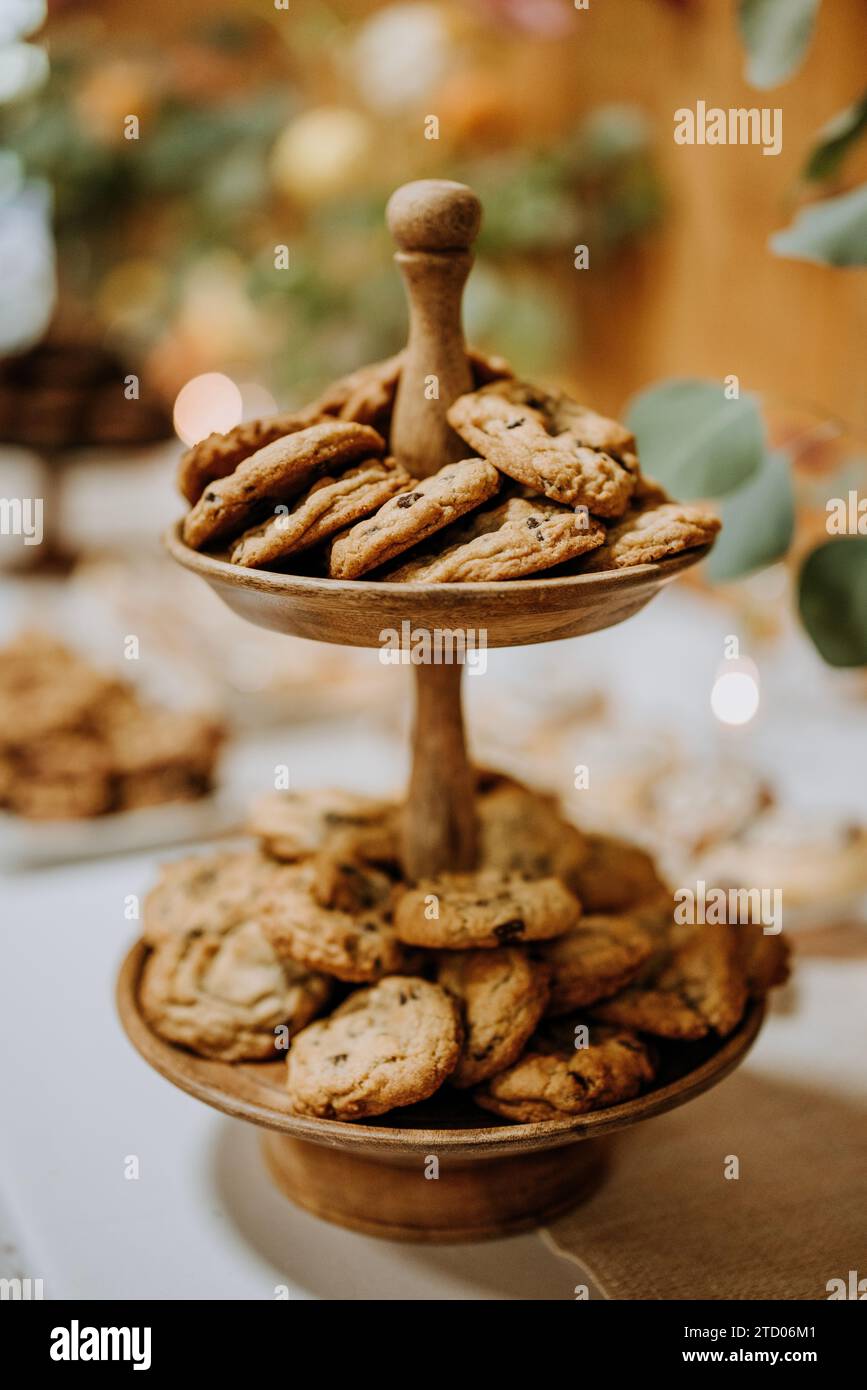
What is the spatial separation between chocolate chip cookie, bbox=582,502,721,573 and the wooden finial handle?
0.14m

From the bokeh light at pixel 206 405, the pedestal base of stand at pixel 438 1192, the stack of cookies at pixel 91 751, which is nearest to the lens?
the pedestal base of stand at pixel 438 1192

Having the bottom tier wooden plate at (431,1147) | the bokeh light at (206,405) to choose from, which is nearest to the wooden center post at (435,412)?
the bottom tier wooden plate at (431,1147)

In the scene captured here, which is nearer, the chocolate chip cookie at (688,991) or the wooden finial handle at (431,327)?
the wooden finial handle at (431,327)

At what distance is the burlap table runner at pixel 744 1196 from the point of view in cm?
97

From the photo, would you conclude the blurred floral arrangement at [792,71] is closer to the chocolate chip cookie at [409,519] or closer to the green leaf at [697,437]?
the green leaf at [697,437]

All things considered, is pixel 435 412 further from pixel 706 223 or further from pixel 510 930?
pixel 706 223

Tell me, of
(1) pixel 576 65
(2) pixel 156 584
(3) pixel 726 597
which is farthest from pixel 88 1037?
(1) pixel 576 65

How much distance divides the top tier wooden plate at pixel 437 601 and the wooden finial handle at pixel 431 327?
0.15 metres

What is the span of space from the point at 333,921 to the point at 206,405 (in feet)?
8.15

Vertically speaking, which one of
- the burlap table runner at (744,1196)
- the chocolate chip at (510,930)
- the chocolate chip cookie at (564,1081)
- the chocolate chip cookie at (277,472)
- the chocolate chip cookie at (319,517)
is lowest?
the burlap table runner at (744,1196)

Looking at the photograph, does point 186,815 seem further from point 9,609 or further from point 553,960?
point 9,609

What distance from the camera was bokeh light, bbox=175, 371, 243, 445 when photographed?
10.4 feet

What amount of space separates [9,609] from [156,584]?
33 cm

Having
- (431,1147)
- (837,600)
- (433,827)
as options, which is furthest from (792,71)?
(431,1147)
